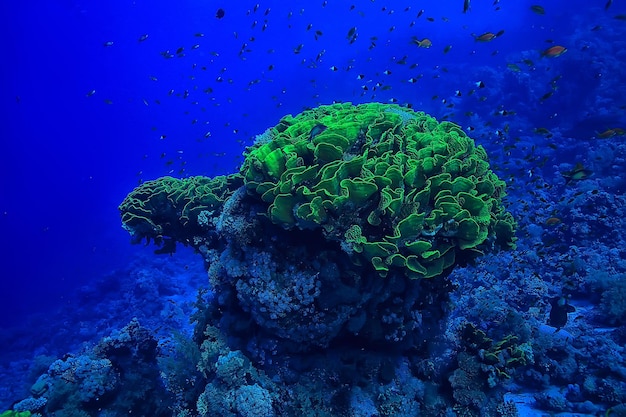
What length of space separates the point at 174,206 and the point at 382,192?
5264 millimetres

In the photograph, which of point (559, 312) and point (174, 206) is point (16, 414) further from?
point (559, 312)

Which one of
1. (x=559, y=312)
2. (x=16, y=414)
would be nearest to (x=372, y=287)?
(x=16, y=414)

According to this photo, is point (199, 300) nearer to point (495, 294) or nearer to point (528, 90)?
point (495, 294)

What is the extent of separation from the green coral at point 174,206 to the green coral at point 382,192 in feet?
7.86

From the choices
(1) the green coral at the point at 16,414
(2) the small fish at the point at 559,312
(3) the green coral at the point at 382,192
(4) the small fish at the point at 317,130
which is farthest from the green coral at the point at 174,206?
(2) the small fish at the point at 559,312

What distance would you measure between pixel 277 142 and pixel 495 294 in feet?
27.5

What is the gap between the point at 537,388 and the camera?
7.36m

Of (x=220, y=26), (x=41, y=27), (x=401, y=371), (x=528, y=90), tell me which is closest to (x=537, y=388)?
(x=401, y=371)

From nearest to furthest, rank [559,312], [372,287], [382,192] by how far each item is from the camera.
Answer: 1. [382,192]
2. [372,287]
3. [559,312]

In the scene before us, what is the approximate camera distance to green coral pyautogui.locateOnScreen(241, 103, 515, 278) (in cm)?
405

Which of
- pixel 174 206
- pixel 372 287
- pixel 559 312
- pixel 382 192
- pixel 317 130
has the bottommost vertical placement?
pixel 559 312

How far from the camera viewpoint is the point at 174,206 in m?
7.68

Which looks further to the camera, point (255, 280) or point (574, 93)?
point (574, 93)

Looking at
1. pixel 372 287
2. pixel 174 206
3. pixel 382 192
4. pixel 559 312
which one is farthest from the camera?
pixel 559 312
